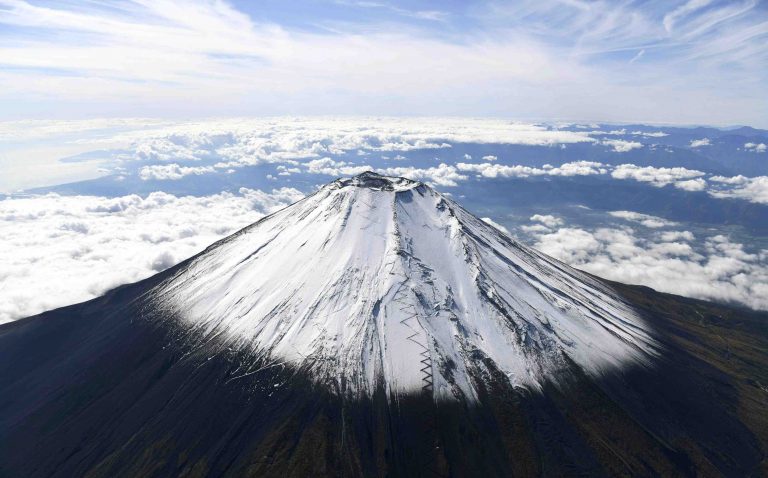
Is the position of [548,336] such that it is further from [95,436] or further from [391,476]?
[95,436]

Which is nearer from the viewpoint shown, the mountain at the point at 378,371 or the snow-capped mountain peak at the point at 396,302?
the mountain at the point at 378,371

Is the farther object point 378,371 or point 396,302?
point 396,302

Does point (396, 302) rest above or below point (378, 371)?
above

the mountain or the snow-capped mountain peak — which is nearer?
the mountain

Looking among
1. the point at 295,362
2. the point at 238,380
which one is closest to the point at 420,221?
the point at 295,362
